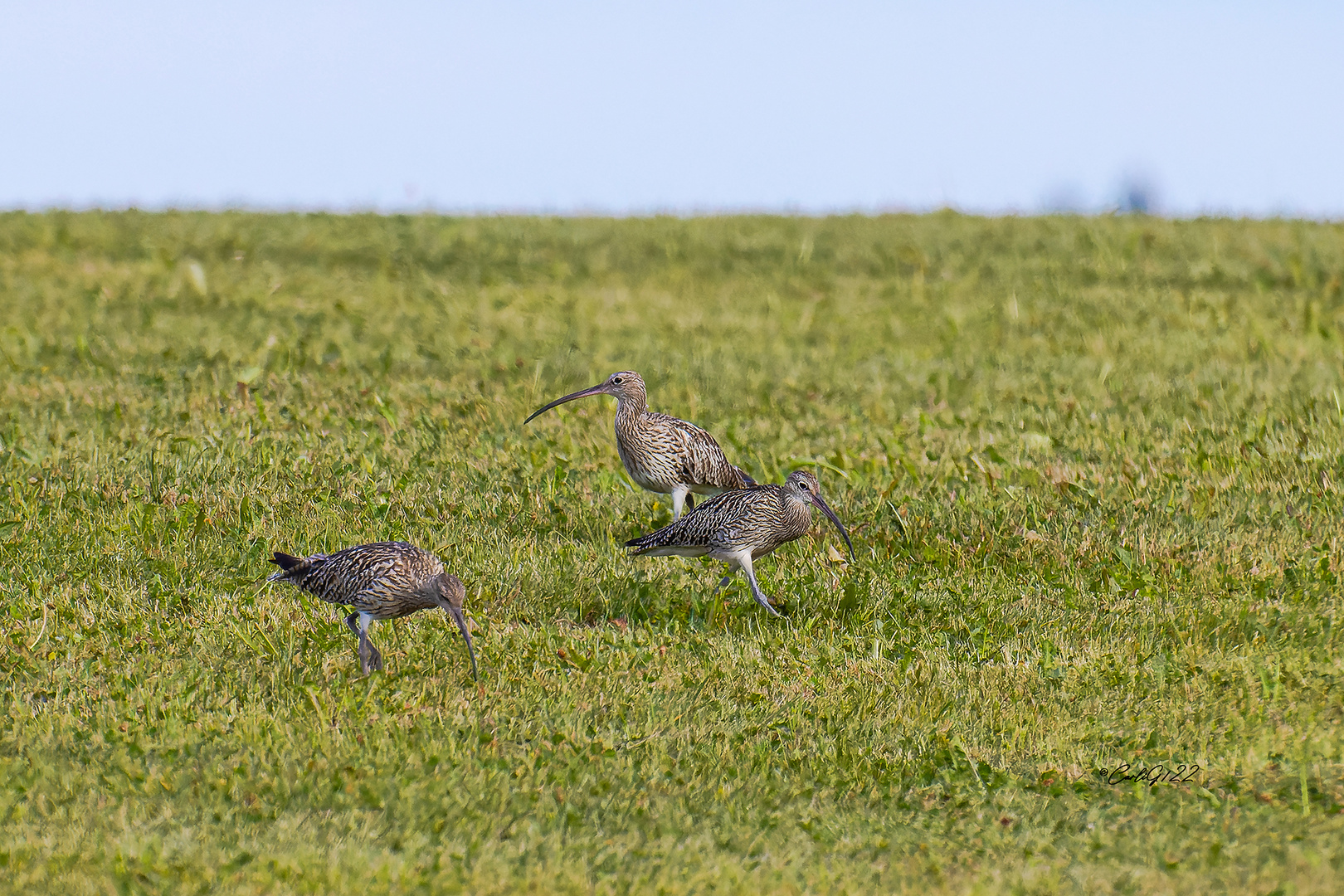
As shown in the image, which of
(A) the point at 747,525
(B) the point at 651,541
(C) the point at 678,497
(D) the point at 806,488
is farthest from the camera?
(C) the point at 678,497

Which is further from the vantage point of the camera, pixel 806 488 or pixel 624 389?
pixel 624 389

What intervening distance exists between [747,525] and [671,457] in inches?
64.5

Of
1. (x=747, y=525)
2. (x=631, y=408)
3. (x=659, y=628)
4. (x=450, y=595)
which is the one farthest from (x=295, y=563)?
(x=631, y=408)

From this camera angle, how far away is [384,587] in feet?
21.8

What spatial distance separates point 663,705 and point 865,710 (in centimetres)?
100

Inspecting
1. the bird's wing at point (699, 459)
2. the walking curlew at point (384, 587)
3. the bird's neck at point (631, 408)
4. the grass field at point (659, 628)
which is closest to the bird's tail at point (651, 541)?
the grass field at point (659, 628)

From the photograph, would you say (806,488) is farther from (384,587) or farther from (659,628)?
(384,587)

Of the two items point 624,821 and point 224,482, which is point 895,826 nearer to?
point 624,821

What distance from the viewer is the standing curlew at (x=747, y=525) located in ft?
26.4

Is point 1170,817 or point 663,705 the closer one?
point 1170,817

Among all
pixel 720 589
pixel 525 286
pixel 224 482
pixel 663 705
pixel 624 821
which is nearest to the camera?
pixel 624 821

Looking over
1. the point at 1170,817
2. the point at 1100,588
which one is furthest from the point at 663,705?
the point at 1100,588

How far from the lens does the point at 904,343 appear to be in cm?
1781

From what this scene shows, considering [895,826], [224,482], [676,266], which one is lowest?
[895,826]
